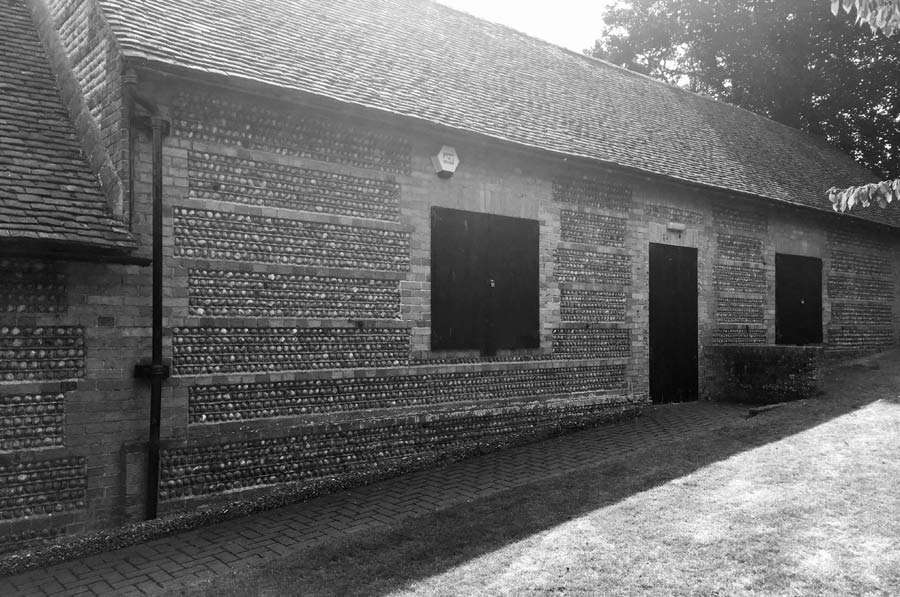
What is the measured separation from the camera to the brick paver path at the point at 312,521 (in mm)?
5047

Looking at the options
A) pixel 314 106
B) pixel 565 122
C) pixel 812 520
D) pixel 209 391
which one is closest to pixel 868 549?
pixel 812 520

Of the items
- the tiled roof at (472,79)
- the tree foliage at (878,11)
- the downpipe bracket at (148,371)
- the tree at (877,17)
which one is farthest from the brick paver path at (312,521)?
the tree foliage at (878,11)

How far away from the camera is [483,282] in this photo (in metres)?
8.88

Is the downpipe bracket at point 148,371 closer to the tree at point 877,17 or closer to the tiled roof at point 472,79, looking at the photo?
the tiled roof at point 472,79

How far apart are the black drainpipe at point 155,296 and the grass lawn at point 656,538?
1663 millimetres

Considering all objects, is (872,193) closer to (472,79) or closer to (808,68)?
(472,79)

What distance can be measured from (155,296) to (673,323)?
8.45 m

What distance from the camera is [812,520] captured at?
5.34 metres

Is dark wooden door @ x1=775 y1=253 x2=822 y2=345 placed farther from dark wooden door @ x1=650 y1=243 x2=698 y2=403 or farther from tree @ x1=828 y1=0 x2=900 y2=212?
tree @ x1=828 y1=0 x2=900 y2=212

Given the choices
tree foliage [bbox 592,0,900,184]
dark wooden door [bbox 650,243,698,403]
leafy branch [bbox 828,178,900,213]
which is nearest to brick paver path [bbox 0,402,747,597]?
dark wooden door [bbox 650,243,698,403]

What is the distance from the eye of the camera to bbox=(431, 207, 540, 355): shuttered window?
848cm

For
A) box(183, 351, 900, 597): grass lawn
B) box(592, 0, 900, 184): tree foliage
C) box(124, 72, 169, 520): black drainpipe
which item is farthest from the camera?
box(592, 0, 900, 184): tree foliage

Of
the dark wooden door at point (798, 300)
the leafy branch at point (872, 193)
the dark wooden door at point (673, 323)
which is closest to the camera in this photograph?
the leafy branch at point (872, 193)

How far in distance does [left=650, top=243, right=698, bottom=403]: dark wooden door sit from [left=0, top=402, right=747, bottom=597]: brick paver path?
206 cm
